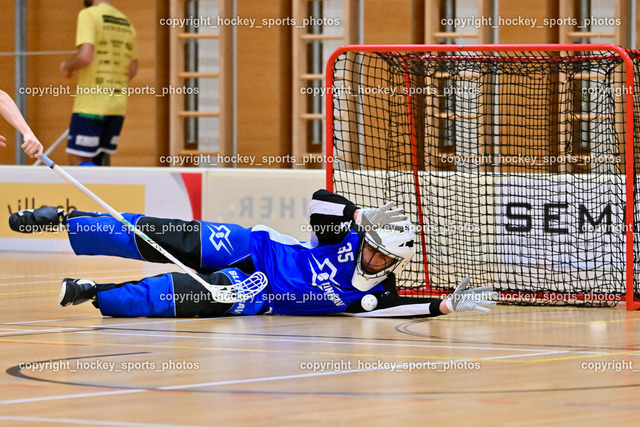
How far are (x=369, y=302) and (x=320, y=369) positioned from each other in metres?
2.03

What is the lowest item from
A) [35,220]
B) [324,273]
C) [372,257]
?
[324,273]

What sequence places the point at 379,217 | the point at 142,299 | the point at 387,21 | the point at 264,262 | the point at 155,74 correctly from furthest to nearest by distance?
the point at 155,74
the point at 387,21
the point at 264,262
the point at 142,299
the point at 379,217

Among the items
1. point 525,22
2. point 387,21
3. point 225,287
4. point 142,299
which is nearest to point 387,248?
point 225,287

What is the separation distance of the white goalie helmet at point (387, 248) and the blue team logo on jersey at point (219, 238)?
816mm

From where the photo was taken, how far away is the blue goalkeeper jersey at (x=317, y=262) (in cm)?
725

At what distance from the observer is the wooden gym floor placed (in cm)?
427

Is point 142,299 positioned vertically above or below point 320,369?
above

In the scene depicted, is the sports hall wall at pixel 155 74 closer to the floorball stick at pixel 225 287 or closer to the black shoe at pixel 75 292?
the floorball stick at pixel 225 287

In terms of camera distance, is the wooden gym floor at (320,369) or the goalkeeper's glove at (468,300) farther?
the goalkeeper's glove at (468,300)

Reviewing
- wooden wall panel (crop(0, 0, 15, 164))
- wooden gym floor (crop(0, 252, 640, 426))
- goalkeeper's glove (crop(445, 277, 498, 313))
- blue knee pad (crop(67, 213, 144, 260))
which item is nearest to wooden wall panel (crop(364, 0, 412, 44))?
wooden wall panel (crop(0, 0, 15, 164))

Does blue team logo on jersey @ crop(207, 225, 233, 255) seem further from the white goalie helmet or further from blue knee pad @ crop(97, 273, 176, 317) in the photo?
the white goalie helmet

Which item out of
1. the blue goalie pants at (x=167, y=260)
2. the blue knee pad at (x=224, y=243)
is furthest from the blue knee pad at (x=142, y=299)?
the blue knee pad at (x=224, y=243)

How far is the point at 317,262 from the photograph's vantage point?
7.33m

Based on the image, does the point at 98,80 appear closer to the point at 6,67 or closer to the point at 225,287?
the point at 6,67
